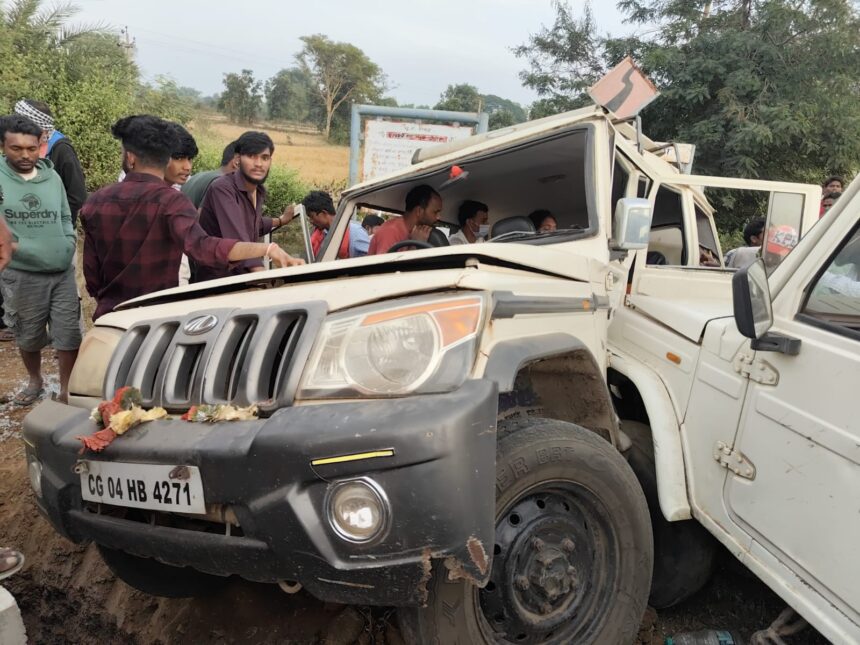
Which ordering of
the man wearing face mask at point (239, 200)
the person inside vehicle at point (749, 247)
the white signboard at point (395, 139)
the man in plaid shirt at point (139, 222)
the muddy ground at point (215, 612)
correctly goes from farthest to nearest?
the white signboard at point (395, 139), the person inside vehicle at point (749, 247), the man wearing face mask at point (239, 200), the man in plaid shirt at point (139, 222), the muddy ground at point (215, 612)

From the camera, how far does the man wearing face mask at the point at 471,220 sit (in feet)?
12.7

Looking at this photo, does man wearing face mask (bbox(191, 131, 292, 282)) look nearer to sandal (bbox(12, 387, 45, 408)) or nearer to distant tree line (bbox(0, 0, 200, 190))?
sandal (bbox(12, 387, 45, 408))

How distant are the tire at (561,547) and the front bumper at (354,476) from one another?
0.27 meters

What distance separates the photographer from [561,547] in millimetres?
1767

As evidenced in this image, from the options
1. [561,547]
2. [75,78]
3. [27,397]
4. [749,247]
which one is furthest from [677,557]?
[75,78]

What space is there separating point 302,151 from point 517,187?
24.9m

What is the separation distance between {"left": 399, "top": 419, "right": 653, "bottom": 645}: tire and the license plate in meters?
0.64

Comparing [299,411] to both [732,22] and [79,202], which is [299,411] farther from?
[732,22]

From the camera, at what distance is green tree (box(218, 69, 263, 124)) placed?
129 ft

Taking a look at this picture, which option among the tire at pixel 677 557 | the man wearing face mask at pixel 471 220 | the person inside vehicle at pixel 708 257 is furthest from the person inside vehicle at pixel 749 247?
the tire at pixel 677 557

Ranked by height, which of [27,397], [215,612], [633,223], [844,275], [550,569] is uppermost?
[633,223]

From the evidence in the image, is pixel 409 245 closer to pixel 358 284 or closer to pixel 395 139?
pixel 358 284

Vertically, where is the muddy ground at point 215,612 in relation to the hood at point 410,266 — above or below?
below

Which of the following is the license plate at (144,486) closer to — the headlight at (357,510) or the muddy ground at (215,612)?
the headlight at (357,510)
